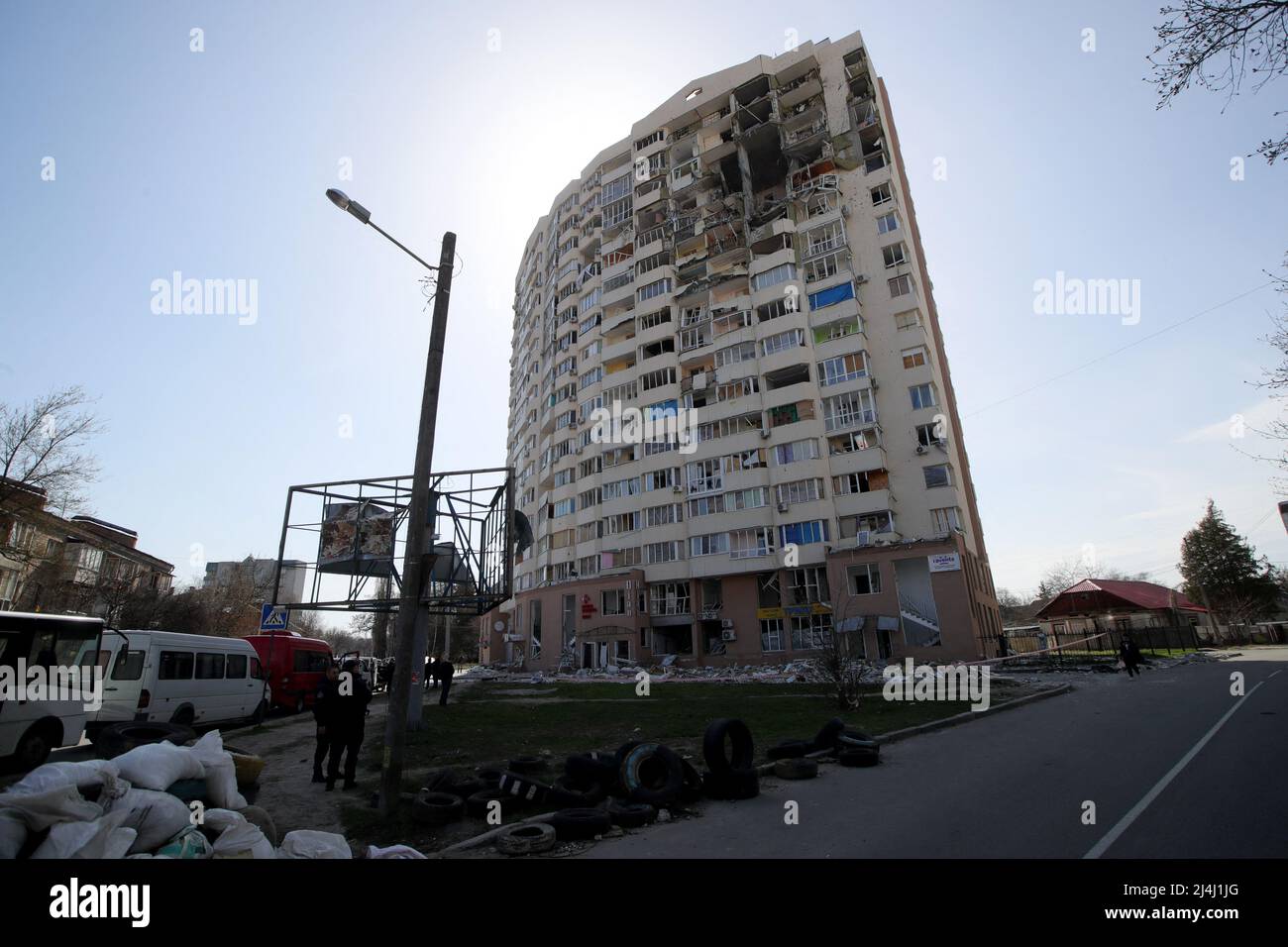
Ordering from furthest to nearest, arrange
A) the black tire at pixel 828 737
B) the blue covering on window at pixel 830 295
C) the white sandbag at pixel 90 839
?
the blue covering on window at pixel 830 295
the black tire at pixel 828 737
the white sandbag at pixel 90 839

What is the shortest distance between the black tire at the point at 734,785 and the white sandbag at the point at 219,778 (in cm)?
554

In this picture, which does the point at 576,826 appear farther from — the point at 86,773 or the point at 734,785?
the point at 86,773

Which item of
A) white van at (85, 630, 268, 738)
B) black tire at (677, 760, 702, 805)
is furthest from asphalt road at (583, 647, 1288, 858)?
white van at (85, 630, 268, 738)

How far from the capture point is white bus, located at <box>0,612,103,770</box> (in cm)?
1010

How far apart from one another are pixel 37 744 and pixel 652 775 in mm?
11071

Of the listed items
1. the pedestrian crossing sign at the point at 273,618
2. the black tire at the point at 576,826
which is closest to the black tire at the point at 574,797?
the black tire at the point at 576,826

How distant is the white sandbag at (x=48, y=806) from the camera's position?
3877 mm

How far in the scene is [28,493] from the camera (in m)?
29.5

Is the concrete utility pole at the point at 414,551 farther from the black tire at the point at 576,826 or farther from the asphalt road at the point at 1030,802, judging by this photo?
the asphalt road at the point at 1030,802

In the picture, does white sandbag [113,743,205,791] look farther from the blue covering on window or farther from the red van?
the blue covering on window

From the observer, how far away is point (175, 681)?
570 inches

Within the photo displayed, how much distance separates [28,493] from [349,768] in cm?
3369

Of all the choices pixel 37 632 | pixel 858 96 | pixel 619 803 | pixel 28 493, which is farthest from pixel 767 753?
pixel 858 96
